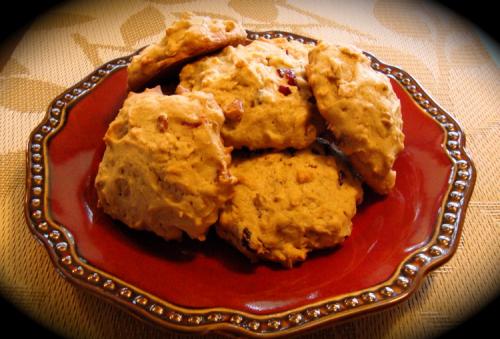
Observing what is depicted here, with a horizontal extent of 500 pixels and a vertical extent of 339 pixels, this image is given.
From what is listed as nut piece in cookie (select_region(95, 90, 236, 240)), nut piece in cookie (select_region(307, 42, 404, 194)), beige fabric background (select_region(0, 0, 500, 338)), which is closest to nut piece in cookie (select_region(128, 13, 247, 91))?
nut piece in cookie (select_region(95, 90, 236, 240))

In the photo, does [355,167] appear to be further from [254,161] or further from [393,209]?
[254,161]

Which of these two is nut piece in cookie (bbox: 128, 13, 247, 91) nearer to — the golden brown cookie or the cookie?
the cookie

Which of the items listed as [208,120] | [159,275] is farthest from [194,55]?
[159,275]

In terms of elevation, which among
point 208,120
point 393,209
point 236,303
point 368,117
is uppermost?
point 368,117

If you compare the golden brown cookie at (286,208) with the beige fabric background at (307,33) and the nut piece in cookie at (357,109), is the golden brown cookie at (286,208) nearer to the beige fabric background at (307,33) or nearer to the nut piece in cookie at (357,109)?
the nut piece in cookie at (357,109)

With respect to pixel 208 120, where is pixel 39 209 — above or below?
below

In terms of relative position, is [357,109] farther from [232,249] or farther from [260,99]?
[232,249]

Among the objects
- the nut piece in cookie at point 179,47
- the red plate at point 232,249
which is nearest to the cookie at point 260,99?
the nut piece in cookie at point 179,47
